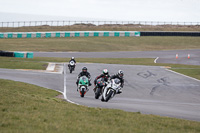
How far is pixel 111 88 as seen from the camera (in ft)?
62.9

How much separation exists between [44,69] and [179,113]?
21872mm

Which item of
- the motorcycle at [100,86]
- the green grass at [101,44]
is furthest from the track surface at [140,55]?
the motorcycle at [100,86]

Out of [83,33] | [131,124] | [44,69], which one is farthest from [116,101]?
[83,33]

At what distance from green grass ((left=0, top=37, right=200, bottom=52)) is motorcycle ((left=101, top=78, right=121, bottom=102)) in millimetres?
43036

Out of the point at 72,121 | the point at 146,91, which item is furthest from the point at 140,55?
the point at 72,121

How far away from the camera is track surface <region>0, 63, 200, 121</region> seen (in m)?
18.3

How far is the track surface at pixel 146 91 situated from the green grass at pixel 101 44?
89.0 feet

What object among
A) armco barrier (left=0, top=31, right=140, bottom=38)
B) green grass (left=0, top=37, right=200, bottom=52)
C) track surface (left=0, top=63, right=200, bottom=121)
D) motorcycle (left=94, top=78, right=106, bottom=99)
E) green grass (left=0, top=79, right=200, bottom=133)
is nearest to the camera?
green grass (left=0, top=79, right=200, bottom=133)

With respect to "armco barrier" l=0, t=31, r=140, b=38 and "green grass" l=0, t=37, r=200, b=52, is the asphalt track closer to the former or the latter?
"green grass" l=0, t=37, r=200, b=52

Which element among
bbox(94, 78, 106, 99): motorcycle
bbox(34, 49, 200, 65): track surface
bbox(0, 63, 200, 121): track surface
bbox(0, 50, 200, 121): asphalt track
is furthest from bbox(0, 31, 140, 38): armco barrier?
bbox(94, 78, 106, 99): motorcycle

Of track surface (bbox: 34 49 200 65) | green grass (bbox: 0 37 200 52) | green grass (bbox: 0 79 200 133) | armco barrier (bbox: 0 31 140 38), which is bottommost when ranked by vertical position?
green grass (bbox: 0 79 200 133)

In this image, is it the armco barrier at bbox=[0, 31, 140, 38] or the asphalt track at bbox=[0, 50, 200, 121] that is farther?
the armco barrier at bbox=[0, 31, 140, 38]

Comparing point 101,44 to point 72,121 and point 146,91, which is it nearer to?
point 146,91

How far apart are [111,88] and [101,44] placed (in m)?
52.6
